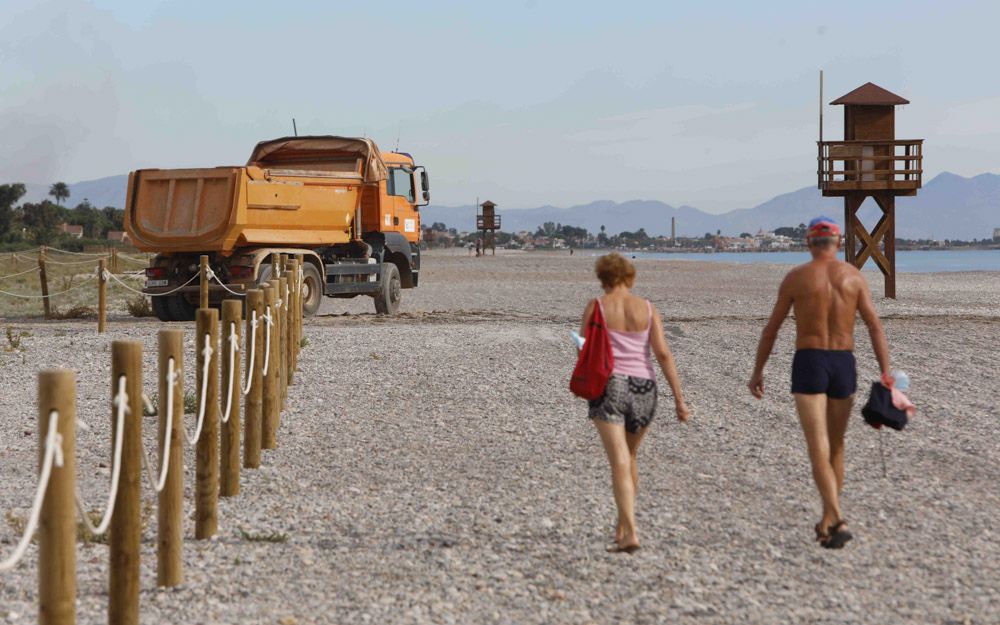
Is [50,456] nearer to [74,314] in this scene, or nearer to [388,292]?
[388,292]

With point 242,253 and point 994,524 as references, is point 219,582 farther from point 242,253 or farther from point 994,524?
point 242,253

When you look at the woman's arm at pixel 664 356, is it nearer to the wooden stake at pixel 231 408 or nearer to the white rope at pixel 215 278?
the wooden stake at pixel 231 408

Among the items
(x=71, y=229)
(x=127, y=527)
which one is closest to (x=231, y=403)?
(x=127, y=527)

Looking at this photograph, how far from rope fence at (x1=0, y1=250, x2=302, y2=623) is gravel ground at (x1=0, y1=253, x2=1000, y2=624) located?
12.0 inches

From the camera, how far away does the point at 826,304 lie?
254 inches

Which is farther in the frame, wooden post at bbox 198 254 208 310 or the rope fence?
wooden post at bbox 198 254 208 310

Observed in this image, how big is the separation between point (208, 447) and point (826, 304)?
11.7 ft

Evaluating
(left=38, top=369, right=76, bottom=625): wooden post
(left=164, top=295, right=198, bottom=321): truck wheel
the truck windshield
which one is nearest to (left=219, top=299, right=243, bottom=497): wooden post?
(left=38, top=369, right=76, bottom=625): wooden post

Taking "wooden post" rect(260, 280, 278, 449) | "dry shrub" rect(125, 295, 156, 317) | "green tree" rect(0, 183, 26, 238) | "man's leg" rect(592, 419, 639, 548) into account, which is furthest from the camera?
"green tree" rect(0, 183, 26, 238)

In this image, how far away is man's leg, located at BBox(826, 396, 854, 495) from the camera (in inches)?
258

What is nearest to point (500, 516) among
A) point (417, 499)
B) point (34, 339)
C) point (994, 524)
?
point (417, 499)

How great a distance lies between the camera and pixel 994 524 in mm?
6938

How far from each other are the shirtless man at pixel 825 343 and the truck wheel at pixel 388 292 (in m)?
17.5

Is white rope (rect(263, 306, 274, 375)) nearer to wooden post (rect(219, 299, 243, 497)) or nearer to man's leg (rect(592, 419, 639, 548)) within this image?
wooden post (rect(219, 299, 243, 497))
